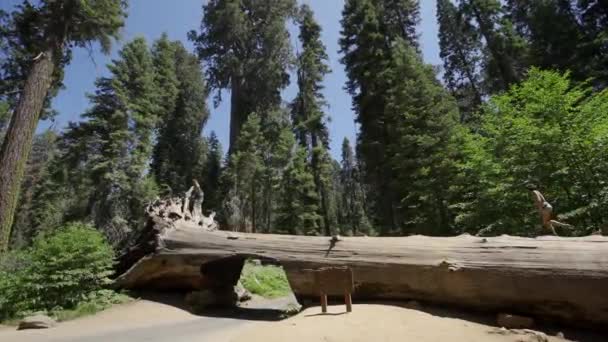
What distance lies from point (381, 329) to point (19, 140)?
33.7ft

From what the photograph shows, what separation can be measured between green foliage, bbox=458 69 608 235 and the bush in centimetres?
1139

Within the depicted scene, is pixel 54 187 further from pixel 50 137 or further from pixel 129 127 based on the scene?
pixel 129 127

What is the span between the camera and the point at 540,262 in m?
5.96

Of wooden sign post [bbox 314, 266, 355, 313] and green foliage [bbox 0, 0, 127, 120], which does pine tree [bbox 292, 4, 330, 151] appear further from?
wooden sign post [bbox 314, 266, 355, 313]

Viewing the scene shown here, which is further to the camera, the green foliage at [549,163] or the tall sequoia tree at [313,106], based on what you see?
the tall sequoia tree at [313,106]

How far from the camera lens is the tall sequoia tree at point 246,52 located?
1118 inches

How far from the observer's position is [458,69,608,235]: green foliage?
Answer: 9.22m

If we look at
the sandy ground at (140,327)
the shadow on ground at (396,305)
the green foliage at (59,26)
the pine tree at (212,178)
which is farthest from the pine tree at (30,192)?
the sandy ground at (140,327)

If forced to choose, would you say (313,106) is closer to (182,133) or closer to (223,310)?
(182,133)

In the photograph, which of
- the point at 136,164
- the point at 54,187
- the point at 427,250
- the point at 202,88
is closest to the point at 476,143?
the point at 427,250

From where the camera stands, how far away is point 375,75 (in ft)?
72.1

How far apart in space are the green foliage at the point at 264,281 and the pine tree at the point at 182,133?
13409mm

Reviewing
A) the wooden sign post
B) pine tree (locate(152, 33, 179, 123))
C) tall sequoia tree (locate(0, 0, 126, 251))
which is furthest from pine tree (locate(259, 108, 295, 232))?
the wooden sign post

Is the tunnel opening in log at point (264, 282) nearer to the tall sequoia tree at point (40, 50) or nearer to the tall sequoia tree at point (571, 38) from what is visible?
the tall sequoia tree at point (40, 50)
